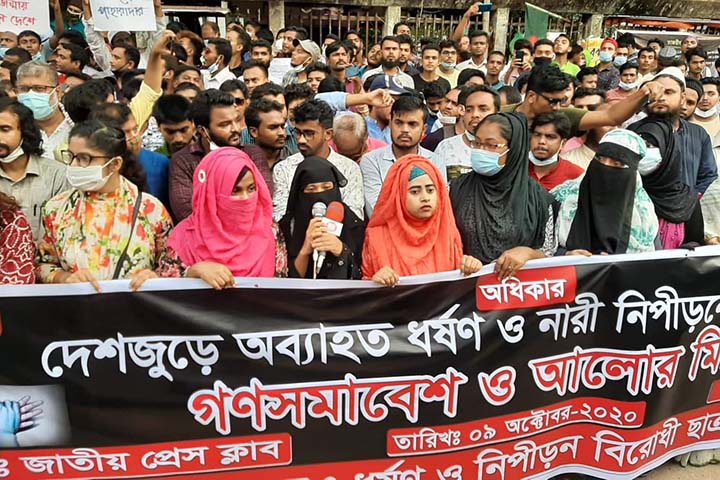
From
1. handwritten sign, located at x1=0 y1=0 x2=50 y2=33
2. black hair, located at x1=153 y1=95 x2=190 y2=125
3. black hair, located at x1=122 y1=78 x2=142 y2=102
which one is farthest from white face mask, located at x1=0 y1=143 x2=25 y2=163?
handwritten sign, located at x1=0 y1=0 x2=50 y2=33

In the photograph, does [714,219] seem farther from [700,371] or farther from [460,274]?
[460,274]

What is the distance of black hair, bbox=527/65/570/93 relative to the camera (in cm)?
376

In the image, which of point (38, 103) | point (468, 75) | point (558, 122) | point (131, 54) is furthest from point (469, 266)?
point (131, 54)

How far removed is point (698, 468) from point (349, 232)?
2062 millimetres

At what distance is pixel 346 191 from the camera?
11.1 feet

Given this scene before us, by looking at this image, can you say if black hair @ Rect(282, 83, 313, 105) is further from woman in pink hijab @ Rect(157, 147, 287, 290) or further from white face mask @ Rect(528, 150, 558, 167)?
woman in pink hijab @ Rect(157, 147, 287, 290)

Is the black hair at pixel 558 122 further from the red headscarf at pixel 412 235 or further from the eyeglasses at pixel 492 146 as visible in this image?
the red headscarf at pixel 412 235

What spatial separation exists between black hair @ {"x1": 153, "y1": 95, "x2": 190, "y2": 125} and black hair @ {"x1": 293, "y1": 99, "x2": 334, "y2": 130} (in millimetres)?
649

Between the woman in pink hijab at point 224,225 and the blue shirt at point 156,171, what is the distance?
2.74 ft

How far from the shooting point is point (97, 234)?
2.42m

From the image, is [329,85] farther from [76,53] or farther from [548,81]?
[76,53]

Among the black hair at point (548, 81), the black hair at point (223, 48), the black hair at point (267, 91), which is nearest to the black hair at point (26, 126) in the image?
the black hair at point (267, 91)

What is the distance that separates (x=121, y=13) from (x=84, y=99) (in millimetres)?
2139

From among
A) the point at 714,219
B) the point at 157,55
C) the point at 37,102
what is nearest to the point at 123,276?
the point at 37,102
